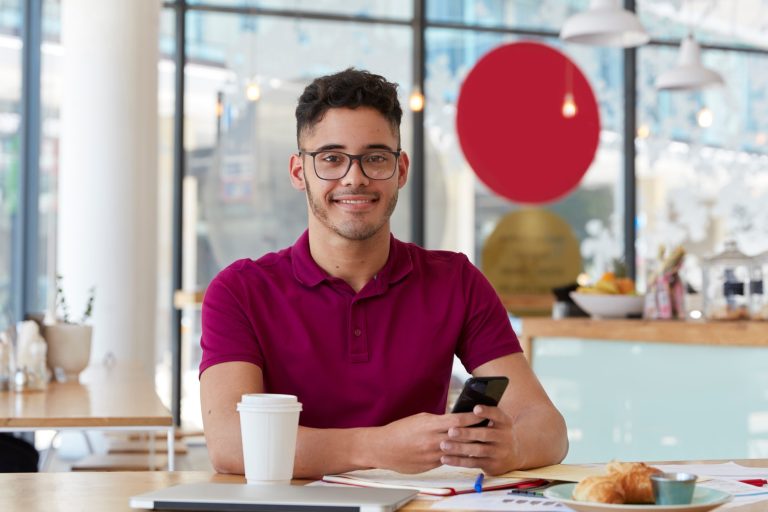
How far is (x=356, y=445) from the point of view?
186 cm

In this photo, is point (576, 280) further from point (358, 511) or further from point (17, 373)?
point (358, 511)

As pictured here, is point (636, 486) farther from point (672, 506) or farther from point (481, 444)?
point (481, 444)

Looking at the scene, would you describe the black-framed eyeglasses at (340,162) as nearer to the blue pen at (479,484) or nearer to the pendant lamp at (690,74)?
the blue pen at (479,484)

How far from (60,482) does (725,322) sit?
3.00 meters

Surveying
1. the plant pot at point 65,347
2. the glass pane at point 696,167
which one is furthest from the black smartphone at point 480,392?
the glass pane at point 696,167

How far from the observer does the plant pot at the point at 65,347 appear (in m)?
4.15

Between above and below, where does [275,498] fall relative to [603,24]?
below

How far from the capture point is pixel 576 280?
318 inches

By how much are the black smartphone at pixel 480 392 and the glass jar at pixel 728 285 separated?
2.73 meters

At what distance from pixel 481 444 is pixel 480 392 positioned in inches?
3.7

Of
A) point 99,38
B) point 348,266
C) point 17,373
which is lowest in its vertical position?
point 17,373

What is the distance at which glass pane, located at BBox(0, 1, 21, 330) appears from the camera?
22.4 feet

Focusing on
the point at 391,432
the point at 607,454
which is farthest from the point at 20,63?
the point at 391,432

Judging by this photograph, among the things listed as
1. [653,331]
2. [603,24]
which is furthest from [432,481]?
[603,24]
